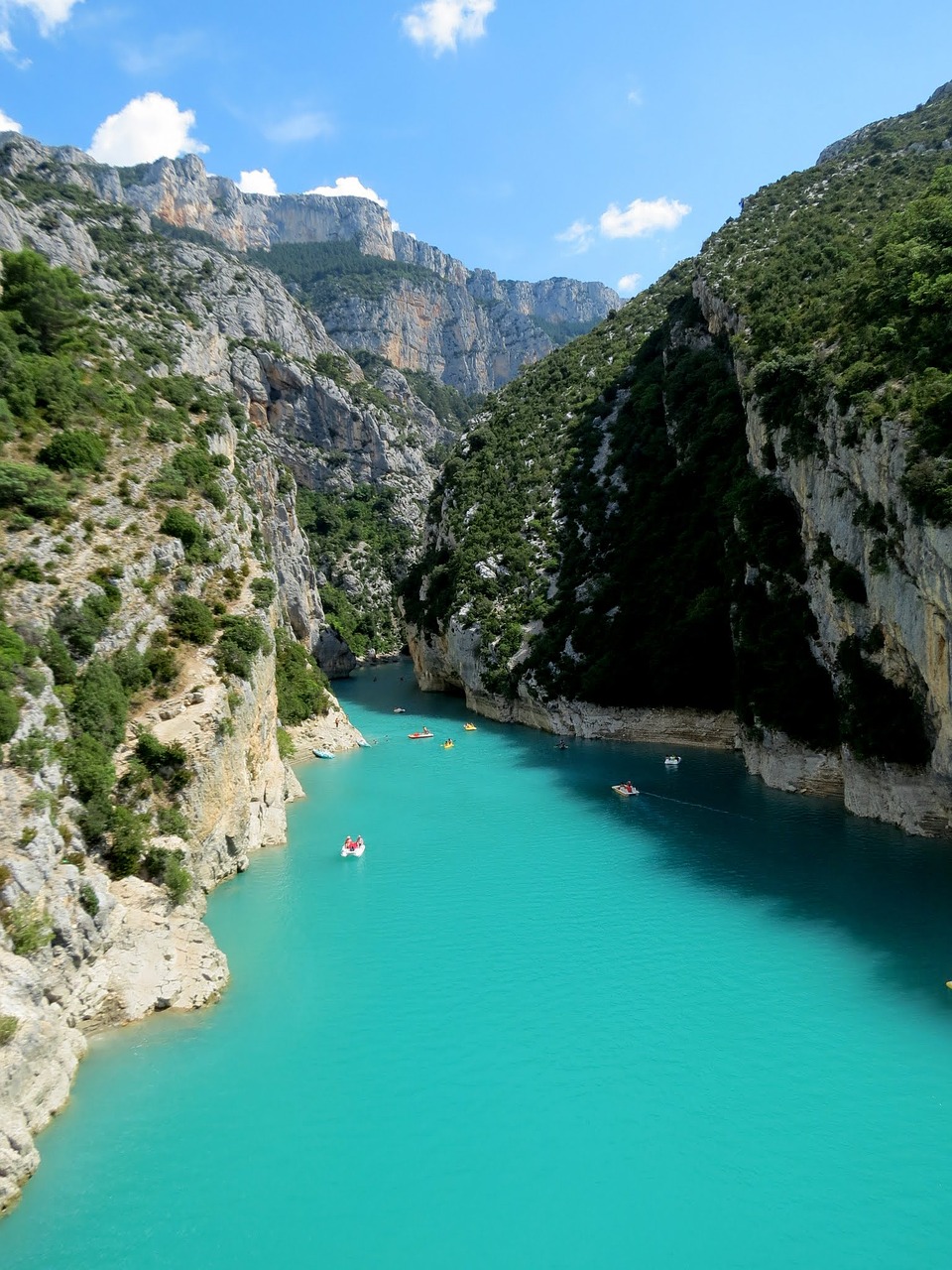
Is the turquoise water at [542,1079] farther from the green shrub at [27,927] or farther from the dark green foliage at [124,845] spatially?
the dark green foliage at [124,845]

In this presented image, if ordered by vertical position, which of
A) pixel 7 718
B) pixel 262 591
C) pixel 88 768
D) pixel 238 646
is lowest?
pixel 88 768

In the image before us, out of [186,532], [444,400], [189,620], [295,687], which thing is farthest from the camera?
[444,400]

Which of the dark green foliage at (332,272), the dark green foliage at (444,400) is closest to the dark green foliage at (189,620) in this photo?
the dark green foliage at (444,400)

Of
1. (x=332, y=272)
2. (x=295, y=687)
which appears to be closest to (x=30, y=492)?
(x=295, y=687)

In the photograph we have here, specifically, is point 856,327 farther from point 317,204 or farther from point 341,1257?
point 317,204

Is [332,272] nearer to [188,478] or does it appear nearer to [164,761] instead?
[188,478]

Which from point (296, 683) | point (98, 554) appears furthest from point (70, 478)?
point (296, 683)
